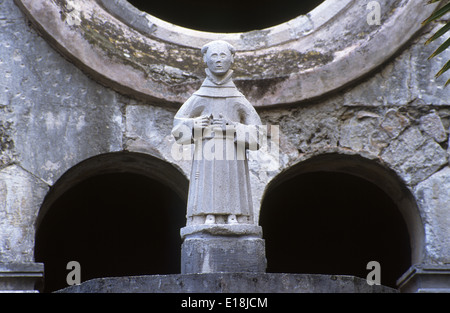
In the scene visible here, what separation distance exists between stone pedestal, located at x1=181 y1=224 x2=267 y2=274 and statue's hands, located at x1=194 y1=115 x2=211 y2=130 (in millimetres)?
683

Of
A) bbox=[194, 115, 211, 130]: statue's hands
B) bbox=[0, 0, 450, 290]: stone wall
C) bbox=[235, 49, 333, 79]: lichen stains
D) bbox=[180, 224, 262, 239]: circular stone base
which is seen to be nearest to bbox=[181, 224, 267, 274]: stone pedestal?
bbox=[180, 224, 262, 239]: circular stone base

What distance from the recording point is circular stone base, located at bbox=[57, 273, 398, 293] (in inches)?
257

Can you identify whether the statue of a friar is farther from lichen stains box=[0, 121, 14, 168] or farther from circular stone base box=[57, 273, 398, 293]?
lichen stains box=[0, 121, 14, 168]

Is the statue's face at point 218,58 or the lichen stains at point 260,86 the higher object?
the lichen stains at point 260,86

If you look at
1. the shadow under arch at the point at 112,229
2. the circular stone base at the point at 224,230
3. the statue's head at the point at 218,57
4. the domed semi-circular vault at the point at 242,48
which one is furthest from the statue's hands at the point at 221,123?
the shadow under arch at the point at 112,229

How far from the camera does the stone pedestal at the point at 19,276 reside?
839 cm

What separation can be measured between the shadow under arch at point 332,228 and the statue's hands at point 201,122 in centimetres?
398

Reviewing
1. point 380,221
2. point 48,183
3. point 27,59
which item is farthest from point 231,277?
point 380,221

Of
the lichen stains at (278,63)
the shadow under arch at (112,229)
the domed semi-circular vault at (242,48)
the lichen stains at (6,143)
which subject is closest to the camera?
the lichen stains at (6,143)

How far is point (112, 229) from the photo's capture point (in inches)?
470

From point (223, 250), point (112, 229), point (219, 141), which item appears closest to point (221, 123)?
point (219, 141)

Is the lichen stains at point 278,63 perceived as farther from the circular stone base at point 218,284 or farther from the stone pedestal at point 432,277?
the circular stone base at point 218,284

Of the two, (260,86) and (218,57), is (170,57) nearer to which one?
(260,86)

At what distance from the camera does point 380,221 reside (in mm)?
11711
